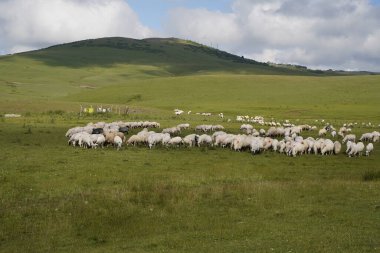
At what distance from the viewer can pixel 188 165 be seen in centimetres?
2417

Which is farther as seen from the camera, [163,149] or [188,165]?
[163,149]

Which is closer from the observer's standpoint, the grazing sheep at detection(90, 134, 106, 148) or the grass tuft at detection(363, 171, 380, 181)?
the grass tuft at detection(363, 171, 380, 181)

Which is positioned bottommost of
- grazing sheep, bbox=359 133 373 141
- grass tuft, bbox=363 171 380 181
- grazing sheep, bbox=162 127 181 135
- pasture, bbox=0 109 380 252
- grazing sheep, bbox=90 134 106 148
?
pasture, bbox=0 109 380 252

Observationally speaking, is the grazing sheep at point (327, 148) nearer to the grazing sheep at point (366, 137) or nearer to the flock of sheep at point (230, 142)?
the flock of sheep at point (230, 142)

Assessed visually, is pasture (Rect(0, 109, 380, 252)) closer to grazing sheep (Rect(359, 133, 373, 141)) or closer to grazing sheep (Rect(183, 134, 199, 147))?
grazing sheep (Rect(183, 134, 199, 147))

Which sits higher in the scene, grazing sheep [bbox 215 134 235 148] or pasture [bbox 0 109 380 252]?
grazing sheep [bbox 215 134 235 148]

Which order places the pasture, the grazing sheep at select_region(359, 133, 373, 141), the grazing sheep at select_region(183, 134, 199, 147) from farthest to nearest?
the grazing sheep at select_region(359, 133, 373, 141) → the grazing sheep at select_region(183, 134, 199, 147) → the pasture

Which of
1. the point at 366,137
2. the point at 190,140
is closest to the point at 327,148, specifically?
the point at 366,137

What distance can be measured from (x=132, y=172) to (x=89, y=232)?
7356mm

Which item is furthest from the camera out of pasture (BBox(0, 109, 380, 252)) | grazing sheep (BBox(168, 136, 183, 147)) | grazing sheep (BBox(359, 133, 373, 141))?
grazing sheep (BBox(359, 133, 373, 141))

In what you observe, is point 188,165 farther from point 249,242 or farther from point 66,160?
point 249,242

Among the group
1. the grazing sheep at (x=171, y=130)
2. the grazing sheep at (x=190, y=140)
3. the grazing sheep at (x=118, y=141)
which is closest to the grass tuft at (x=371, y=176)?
the grazing sheep at (x=190, y=140)

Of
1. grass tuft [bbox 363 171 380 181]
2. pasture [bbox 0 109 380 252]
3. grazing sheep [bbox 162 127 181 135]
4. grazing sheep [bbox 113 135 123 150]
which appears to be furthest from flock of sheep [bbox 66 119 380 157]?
grass tuft [bbox 363 171 380 181]

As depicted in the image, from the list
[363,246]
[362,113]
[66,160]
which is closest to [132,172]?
[66,160]
